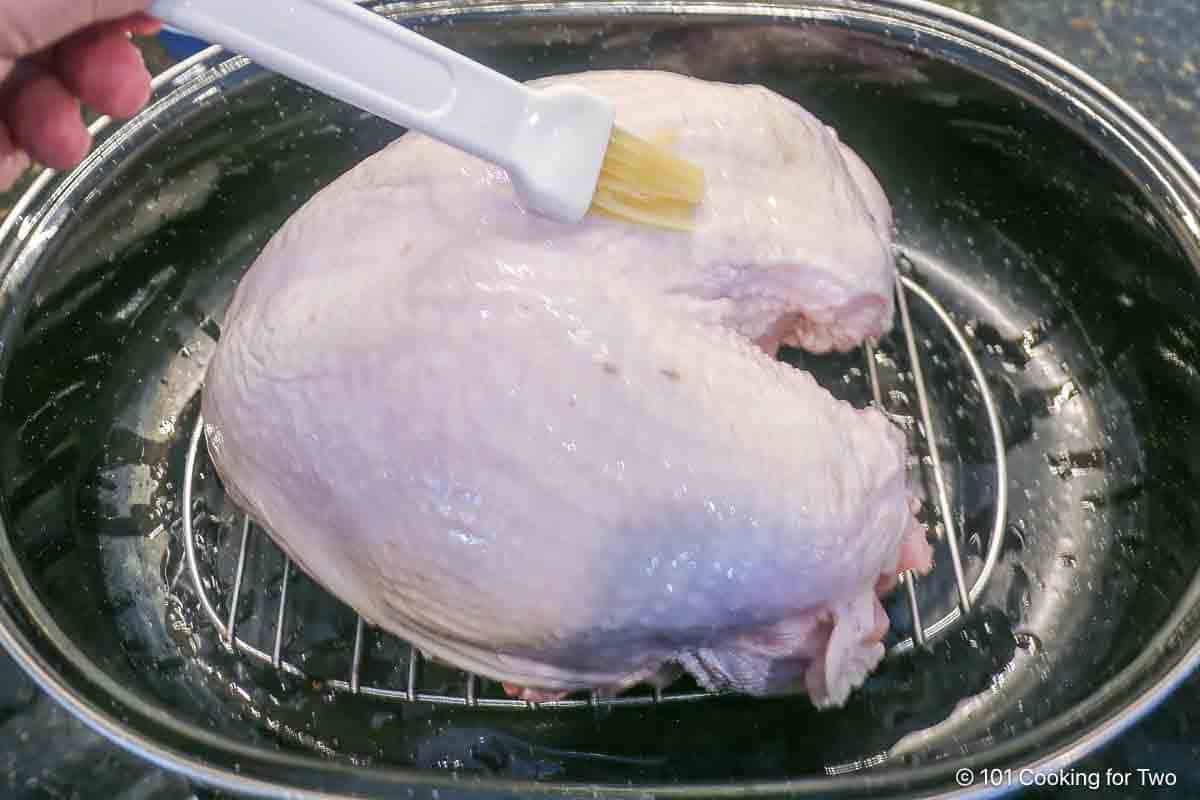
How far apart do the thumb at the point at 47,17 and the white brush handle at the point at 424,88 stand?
0.03m

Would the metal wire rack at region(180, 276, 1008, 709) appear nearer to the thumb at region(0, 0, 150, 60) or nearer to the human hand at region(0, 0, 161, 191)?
the human hand at region(0, 0, 161, 191)

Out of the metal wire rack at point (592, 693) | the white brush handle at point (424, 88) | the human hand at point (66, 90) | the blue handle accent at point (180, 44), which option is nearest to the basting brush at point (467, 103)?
the white brush handle at point (424, 88)

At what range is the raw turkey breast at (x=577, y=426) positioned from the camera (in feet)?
2.48

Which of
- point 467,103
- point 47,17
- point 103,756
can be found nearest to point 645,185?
point 467,103

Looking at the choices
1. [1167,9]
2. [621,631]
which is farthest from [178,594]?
[1167,9]

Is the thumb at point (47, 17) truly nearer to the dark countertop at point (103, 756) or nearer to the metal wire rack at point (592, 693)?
the metal wire rack at point (592, 693)

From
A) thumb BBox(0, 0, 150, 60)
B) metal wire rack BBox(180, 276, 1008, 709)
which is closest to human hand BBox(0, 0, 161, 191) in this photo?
thumb BBox(0, 0, 150, 60)

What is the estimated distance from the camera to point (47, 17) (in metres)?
0.65

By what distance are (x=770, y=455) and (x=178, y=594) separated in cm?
69

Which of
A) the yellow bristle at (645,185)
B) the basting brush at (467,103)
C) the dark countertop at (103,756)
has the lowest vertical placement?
the dark countertop at (103,756)

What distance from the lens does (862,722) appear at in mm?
962

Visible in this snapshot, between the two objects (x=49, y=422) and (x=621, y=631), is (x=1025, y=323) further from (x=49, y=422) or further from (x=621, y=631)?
(x=49, y=422)

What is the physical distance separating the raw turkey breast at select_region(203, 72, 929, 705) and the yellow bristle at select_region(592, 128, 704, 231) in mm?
17

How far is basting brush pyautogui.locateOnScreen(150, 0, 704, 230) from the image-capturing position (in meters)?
0.67
